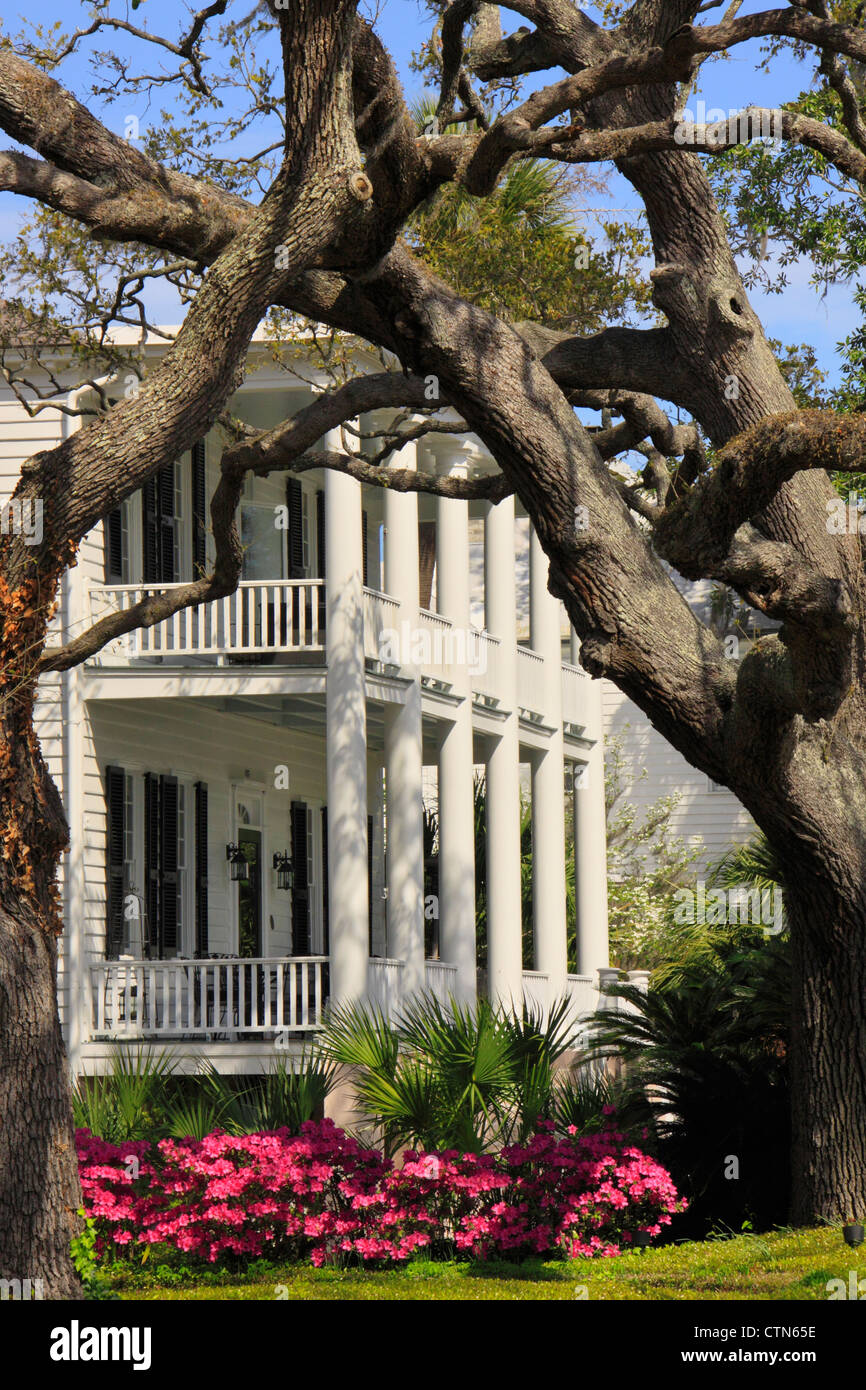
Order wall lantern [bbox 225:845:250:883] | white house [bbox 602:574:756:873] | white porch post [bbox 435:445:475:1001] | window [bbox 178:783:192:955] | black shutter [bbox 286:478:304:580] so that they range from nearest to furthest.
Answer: window [bbox 178:783:192:955] → white porch post [bbox 435:445:475:1001] → black shutter [bbox 286:478:304:580] → wall lantern [bbox 225:845:250:883] → white house [bbox 602:574:756:873]

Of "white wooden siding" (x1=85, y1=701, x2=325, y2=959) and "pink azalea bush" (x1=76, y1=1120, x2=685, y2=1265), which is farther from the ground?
"white wooden siding" (x1=85, y1=701, x2=325, y2=959)

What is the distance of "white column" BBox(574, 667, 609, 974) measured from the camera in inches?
971

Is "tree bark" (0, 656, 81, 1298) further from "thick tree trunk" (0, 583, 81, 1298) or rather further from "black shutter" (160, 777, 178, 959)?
"black shutter" (160, 777, 178, 959)

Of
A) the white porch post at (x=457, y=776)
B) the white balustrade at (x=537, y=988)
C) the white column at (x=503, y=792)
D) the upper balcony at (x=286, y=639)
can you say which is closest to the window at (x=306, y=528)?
the upper balcony at (x=286, y=639)

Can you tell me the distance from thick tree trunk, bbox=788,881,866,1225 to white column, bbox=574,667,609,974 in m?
14.0

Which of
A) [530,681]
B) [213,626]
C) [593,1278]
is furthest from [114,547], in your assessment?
[593,1278]

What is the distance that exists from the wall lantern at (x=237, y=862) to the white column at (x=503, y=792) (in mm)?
3024

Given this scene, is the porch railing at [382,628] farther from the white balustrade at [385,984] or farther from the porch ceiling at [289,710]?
the white balustrade at [385,984]

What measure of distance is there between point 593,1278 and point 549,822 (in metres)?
13.0

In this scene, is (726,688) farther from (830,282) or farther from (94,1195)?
(830,282)

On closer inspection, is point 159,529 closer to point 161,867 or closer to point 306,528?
point 306,528

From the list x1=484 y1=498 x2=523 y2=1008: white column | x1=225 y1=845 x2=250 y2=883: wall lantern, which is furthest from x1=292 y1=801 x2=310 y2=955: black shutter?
x1=484 y1=498 x2=523 y2=1008: white column

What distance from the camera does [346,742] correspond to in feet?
58.1

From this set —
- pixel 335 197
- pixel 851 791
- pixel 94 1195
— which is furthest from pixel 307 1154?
pixel 335 197
